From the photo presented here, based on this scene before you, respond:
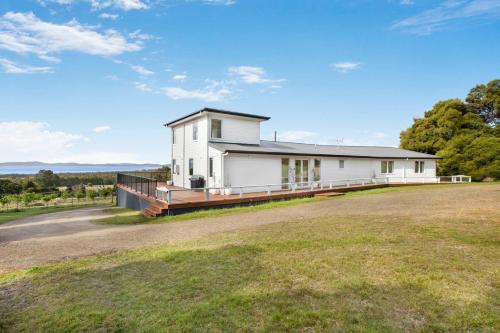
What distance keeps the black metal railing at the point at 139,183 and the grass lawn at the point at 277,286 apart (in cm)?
1049

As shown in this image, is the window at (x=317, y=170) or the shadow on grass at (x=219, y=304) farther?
the window at (x=317, y=170)

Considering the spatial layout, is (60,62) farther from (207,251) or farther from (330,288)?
(330,288)

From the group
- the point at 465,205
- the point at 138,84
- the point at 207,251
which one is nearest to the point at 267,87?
the point at 138,84

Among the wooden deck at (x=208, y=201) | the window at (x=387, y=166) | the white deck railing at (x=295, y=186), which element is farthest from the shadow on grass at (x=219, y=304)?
the window at (x=387, y=166)

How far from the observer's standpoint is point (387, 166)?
99.2 feet

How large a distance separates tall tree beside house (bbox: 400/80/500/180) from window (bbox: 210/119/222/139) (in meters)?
29.9

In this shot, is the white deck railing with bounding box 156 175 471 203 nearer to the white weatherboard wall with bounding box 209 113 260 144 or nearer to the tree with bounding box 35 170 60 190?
the white weatherboard wall with bounding box 209 113 260 144

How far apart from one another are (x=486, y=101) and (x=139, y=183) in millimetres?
48362

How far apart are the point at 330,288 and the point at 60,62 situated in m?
28.0

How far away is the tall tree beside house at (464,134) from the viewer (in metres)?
33.0

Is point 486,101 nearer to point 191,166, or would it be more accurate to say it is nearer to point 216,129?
point 216,129

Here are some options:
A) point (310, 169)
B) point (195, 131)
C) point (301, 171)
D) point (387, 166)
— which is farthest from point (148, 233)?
point (387, 166)

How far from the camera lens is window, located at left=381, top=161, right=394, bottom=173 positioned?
98.5 feet

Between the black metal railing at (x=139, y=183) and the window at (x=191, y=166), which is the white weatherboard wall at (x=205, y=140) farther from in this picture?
the black metal railing at (x=139, y=183)
